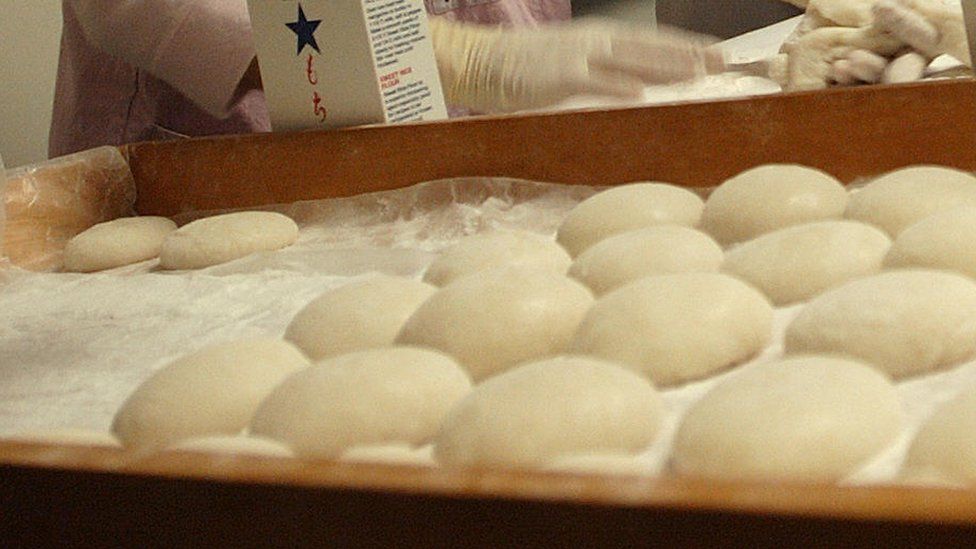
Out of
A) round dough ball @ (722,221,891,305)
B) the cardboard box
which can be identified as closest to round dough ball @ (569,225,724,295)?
round dough ball @ (722,221,891,305)

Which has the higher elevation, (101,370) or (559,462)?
(559,462)

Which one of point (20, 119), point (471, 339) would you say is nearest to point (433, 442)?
point (471, 339)

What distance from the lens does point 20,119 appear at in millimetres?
3617

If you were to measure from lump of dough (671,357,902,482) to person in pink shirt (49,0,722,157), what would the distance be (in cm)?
115

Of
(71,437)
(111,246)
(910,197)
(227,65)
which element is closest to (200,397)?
(71,437)

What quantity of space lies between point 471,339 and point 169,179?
1.11 meters

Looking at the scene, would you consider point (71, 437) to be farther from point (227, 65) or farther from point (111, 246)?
point (227, 65)

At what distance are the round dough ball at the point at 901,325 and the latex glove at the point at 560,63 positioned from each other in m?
0.98

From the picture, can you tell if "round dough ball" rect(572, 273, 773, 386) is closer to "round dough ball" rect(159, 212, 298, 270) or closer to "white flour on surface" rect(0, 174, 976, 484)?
"white flour on surface" rect(0, 174, 976, 484)

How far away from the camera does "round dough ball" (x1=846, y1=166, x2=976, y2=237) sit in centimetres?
124

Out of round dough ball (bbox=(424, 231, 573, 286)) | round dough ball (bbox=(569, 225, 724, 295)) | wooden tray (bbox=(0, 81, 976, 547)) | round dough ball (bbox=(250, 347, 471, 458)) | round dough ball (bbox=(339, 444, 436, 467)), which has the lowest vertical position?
round dough ball (bbox=(424, 231, 573, 286))

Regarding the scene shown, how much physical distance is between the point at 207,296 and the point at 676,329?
788mm

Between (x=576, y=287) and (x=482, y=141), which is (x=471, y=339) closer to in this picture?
(x=576, y=287)

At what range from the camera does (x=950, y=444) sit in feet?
2.38
